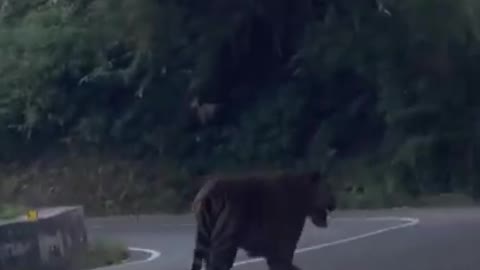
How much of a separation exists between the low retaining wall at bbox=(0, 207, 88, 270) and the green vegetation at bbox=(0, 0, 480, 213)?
111 inches

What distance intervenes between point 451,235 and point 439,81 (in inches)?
367

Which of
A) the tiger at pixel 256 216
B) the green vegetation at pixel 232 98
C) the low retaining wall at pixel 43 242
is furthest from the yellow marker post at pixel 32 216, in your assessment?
the tiger at pixel 256 216

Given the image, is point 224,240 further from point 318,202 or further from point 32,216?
point 32,216

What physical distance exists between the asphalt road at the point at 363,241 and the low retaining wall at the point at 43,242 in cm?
83

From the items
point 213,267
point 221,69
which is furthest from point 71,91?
point 213,267

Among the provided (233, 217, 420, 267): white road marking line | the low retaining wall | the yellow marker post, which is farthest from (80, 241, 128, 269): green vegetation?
(233, 217, 420, 267): white road marking line

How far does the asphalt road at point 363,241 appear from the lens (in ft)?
73.1

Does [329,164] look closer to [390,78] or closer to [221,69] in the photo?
[390,78]

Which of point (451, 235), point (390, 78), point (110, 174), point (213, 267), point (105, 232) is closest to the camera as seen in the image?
point (213, 267)

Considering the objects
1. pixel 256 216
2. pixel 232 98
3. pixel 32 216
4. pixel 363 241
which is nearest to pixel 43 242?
pixel 32 216

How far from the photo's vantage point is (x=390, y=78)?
38250 millimetres

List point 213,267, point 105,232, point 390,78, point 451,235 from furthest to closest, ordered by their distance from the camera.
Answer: point 390,78 → point 105,232 → point 451,235 → point 213,267

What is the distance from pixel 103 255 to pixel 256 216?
26.4 ft

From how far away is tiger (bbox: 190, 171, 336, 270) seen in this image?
17.9 meters
